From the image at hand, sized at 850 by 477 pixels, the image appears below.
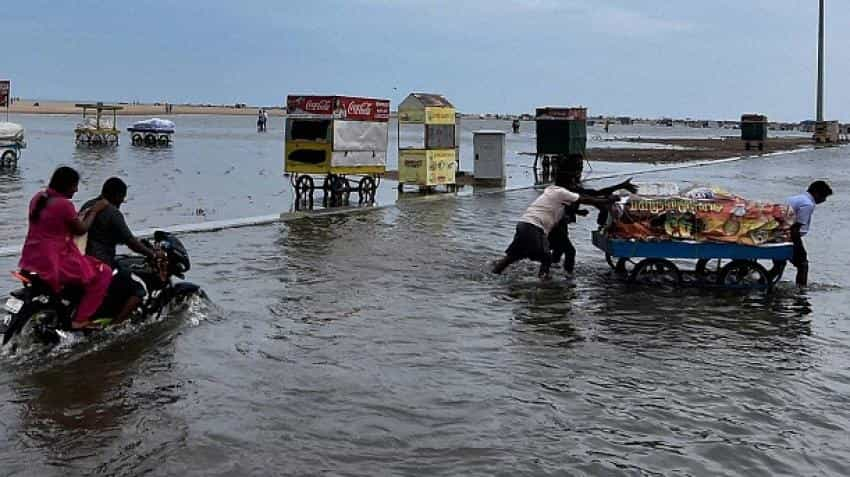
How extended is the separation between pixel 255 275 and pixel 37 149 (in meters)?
36.4

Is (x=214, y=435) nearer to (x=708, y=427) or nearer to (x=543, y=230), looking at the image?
(x=708, y=427)

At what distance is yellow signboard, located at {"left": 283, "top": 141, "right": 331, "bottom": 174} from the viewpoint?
68.1 feet

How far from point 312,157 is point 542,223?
10.5 m

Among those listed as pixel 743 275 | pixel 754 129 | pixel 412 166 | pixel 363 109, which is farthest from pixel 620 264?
pixel 754 129

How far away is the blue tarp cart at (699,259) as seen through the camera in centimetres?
1084

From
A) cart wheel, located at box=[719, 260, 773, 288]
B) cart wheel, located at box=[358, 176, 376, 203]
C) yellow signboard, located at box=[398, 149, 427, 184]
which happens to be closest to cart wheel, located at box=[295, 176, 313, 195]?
cart wheel, located at box=[358, 176, 376, 203]

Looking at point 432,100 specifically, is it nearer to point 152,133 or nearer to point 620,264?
point 620,264

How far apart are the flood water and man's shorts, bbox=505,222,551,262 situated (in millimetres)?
405

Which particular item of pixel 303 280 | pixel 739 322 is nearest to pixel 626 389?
pixel 739 322

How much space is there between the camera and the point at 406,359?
796 cm

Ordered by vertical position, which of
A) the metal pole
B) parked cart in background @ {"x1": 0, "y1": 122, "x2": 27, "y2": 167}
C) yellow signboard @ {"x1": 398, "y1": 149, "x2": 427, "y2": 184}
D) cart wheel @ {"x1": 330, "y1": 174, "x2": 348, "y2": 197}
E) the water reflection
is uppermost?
the metal pole

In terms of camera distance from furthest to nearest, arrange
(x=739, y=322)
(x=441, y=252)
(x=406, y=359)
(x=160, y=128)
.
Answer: (x=160, y=128), (x=441, y=252), (x=739, y=322), (x=406, y=359)

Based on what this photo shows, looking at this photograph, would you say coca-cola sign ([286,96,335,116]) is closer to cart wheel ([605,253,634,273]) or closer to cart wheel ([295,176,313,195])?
cart wheel ([295,176,313,195])

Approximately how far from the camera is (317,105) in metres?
20.7
